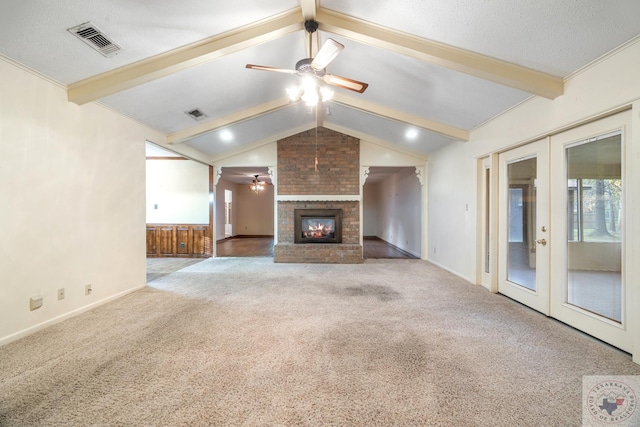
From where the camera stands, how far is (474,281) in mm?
4371

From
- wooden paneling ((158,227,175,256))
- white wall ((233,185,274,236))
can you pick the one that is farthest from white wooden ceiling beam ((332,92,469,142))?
white wall ((233,185,274,236))

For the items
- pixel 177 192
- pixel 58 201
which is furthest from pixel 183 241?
pixel 58 201

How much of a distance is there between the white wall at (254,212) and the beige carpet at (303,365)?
8090mm

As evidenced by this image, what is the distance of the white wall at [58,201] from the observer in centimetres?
244

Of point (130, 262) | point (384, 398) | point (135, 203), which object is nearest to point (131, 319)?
point (130, 262)

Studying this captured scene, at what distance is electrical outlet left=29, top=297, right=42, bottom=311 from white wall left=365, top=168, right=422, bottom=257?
6.74m

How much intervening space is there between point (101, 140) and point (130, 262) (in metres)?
1.74

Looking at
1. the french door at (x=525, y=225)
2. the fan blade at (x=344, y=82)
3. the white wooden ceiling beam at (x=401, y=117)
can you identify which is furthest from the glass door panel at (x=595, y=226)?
the fan blade at (x=344, y=82)

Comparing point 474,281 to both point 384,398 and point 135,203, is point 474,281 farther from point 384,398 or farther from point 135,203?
point 135,203

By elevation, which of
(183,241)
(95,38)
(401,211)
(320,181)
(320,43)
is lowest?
(183,241)

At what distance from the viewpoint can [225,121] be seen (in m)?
4.94

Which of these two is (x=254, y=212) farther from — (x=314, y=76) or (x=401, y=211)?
(x=314, y=76)

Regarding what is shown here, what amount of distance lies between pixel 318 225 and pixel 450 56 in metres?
4.65

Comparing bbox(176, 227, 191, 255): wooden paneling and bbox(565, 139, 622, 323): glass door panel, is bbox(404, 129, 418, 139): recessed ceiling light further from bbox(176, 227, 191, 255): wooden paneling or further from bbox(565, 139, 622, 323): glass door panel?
bbox(176, 227, 191, 255): wooden paneling
